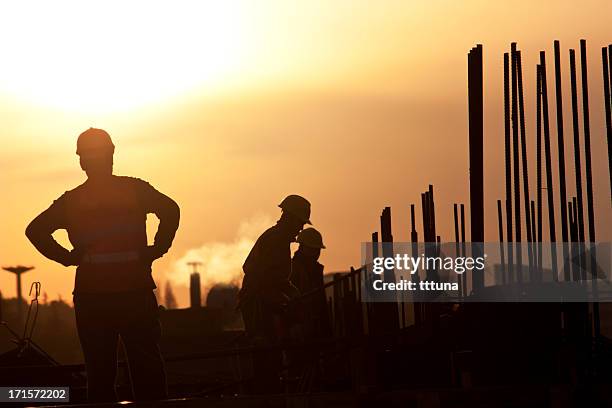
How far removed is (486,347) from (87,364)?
4523mm

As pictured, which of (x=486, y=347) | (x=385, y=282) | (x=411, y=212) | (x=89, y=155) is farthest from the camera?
(x=411, y=212)

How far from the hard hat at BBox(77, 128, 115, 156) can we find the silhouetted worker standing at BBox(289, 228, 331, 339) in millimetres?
6005

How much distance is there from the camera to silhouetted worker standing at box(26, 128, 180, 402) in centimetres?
875

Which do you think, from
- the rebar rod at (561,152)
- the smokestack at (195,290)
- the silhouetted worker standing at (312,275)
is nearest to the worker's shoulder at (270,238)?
the silhouetted worker standing at (312,275)

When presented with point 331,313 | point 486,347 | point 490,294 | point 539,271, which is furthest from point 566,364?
point 331,313

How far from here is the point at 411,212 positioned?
699 inches

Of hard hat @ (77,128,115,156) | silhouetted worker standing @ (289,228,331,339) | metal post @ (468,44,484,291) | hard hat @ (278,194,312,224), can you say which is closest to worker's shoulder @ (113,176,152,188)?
hard hat @ (77,128,115,156)

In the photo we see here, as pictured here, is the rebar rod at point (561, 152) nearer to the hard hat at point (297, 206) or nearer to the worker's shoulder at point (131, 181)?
the hard hat at point (297, 206)

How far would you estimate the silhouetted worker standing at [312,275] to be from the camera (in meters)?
14.8

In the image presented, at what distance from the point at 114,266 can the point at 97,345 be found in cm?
50

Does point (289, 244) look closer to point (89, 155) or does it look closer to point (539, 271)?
point (539, 271)

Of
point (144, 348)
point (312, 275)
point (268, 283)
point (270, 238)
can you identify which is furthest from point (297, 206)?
point (144, 348)

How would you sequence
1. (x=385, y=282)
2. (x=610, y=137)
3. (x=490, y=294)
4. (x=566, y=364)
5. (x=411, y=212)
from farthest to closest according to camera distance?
(x=411, y=212), (x=385, y=282), (x=610, y=137), (x=490, y=294), (x=566, y=364)

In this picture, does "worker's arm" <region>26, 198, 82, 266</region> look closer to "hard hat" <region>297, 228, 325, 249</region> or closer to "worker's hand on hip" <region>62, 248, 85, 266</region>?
"worker's hand on hip" <region>62, 248, 85, 266</region>
